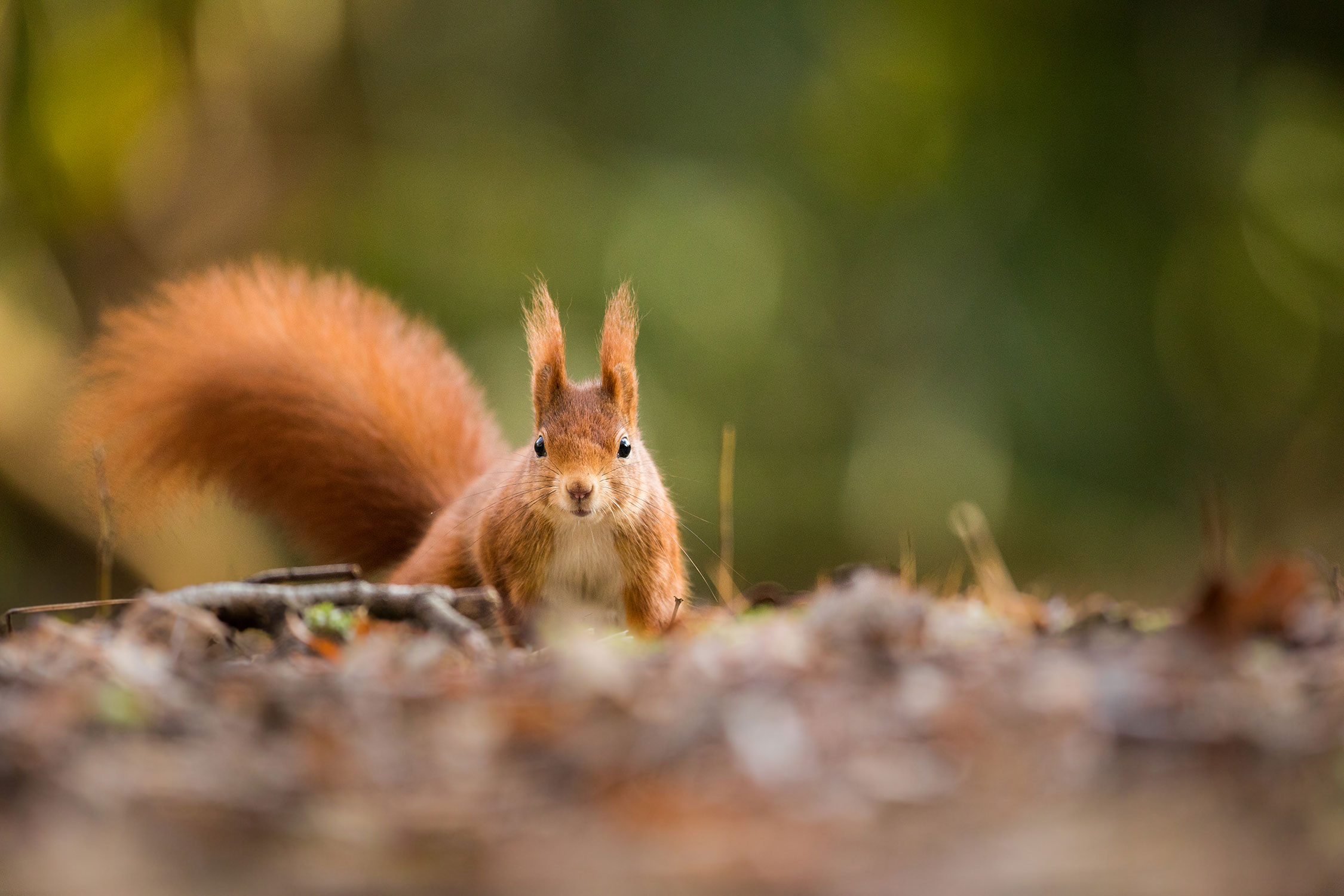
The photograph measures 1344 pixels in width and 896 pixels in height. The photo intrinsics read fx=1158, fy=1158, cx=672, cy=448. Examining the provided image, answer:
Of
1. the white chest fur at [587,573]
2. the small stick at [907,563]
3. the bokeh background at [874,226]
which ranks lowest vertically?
the small stick at [907,563]

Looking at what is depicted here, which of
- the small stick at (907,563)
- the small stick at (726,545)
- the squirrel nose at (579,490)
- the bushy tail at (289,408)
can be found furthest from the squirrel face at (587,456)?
the small stick at (907,563)

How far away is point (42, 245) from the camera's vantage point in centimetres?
500

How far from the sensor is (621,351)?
2436mm

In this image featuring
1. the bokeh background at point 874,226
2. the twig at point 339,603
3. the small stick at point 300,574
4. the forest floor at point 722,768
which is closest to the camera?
the forest floor at point 722,768

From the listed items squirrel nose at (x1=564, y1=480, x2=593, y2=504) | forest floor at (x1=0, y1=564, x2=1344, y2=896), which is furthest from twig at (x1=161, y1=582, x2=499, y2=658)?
squirrel nose at (x1=564, y1=480, x2=593, y2=504)

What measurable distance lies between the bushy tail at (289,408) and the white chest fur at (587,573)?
1.85ft

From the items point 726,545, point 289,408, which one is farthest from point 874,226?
point 726,545

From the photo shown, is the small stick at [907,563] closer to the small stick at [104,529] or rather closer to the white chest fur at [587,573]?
the white chest fur at [587,573]

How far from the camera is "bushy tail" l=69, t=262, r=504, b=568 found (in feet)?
7.97

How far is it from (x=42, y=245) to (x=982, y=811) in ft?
17.0

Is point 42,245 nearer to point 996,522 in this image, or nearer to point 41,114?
point 41,114

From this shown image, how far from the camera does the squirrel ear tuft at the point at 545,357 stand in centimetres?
242

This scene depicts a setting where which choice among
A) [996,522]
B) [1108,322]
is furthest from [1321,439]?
[996,522]

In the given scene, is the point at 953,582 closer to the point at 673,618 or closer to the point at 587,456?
the point at 673,618
